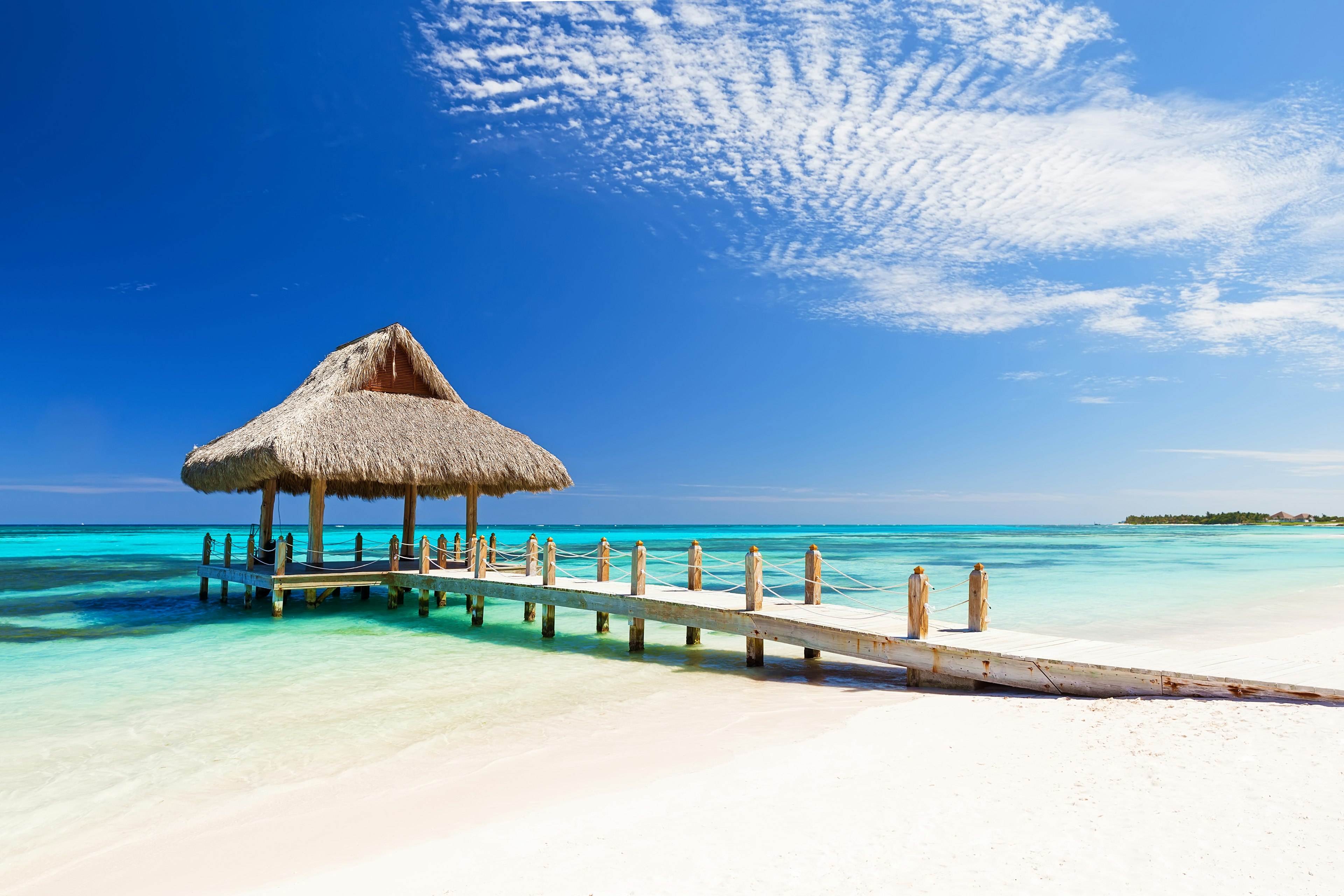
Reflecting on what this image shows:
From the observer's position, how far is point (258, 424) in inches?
632

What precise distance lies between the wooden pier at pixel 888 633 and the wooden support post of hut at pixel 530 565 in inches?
1.3

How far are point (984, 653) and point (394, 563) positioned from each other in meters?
12.1

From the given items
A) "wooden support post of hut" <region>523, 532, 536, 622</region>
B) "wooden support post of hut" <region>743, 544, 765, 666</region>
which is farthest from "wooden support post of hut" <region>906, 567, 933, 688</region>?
"wooden support post of hut" <region>523, 532, 536, 622</region>

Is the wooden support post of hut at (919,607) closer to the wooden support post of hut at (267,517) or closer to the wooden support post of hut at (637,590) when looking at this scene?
the wooden support post of hut at (637,590)

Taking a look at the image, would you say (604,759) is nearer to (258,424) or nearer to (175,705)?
(175,705)

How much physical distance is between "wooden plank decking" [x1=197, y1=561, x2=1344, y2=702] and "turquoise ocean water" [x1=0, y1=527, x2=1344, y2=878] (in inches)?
32.8

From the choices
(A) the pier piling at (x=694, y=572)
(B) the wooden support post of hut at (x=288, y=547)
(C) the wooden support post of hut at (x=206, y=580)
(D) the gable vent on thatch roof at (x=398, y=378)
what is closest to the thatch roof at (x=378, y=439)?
(D) the gable vent on thatch roof at (x=398, y=378)

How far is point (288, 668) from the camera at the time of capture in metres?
10.6

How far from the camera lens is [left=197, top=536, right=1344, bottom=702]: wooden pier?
693 centimetres

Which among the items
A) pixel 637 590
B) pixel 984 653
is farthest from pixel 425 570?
pixel 984 653

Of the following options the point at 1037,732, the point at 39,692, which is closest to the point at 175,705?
the point at 39,692

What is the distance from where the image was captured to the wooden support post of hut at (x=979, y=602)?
866 centimetres

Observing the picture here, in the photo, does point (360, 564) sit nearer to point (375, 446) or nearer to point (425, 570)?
point (425, 570)

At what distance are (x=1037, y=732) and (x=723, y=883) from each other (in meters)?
3.62
